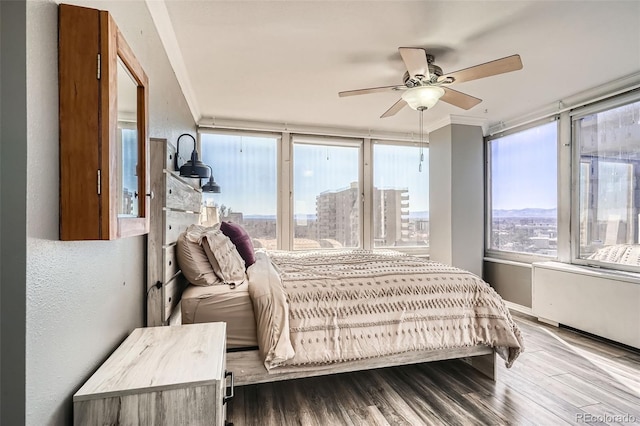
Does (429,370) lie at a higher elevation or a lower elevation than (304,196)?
lower

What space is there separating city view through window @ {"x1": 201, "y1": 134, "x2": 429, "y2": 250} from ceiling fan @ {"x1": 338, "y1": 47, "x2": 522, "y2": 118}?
6.95 ft

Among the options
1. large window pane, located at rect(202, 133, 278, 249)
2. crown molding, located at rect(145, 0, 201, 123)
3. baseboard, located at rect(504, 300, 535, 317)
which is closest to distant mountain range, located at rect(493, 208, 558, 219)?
baseboard, located at rect(504, 300, 535, 317)

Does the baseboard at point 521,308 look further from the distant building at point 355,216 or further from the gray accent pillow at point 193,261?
the gray accent pillow at point 193,261

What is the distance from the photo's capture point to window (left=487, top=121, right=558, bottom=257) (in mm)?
3818

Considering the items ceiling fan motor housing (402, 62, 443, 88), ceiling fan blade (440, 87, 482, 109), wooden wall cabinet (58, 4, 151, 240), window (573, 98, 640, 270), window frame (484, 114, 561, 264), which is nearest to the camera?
wooden wall cabinet (58, 4, 151, 240)

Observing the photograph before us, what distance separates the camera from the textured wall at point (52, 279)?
30.6 inches

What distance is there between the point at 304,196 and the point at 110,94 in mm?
3811

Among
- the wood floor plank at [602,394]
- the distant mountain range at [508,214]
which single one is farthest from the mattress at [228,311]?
the distant mountain range at [508,214]

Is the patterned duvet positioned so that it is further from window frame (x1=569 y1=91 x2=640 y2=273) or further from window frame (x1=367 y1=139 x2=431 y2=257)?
window frame (x1=367 y1=139 x2=431 y2=257)

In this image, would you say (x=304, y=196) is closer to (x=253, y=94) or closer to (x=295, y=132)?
(x=295, y=132)

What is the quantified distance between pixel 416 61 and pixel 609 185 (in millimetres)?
2651

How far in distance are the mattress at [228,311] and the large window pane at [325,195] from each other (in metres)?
2.80

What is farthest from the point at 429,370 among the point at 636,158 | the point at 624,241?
the point at 636,158

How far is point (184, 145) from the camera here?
3246 mm
